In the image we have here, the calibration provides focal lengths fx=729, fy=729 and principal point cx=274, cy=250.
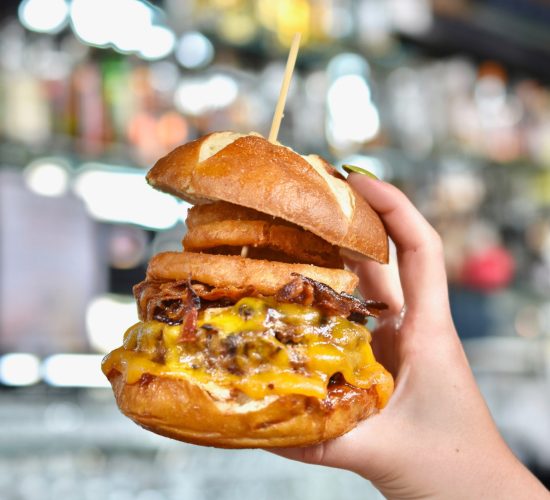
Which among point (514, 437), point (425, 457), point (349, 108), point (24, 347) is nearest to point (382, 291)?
point (425, 457)

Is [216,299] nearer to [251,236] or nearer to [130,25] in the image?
[251,236]

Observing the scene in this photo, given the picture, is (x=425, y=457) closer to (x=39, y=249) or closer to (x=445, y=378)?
(x=445, y=378)

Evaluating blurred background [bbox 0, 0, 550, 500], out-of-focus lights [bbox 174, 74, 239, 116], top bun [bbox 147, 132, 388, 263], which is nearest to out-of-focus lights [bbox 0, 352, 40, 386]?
blurred background [bbox 0, 0, 550, 500]

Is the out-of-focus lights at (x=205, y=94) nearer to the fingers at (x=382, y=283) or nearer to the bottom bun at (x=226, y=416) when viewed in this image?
the fingers at (x=382, y=283)

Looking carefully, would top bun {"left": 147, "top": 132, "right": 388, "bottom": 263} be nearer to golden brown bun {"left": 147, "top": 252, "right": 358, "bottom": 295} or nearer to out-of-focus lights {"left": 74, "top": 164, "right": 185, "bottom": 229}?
golden brown bun {"left": 147, "top": 252, "right": 358, "bottom": 295}

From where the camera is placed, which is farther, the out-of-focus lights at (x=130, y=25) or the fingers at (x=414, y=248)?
the out-of-focus lights at (x=130, y=25)

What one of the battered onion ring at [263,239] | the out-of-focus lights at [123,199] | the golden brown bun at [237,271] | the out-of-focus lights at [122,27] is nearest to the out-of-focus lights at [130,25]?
the out-of-focus lights at [122,27]

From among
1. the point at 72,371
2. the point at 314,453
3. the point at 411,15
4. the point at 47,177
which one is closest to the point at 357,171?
the point at 314,453
